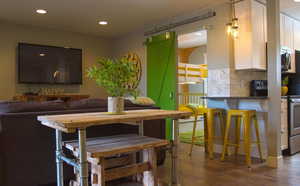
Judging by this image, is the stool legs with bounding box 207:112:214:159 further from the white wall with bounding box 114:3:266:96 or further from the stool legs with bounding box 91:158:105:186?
the stool legs with bounding box 91:158:105:186

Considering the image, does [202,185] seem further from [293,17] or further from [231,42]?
[293,17]

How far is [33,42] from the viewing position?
532 centimetres

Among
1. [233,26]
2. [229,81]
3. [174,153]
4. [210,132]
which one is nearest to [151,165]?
[174,153]

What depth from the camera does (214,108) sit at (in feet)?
12.8

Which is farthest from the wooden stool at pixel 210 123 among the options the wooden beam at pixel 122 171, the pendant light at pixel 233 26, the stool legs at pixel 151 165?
the wooden beam at pixel 122 171

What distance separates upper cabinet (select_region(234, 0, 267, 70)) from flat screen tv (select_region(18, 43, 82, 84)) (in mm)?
3713

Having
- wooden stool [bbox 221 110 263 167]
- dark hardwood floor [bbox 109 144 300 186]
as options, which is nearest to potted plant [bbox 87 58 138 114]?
dark hardwood floor [bbox 109 144 300 186]

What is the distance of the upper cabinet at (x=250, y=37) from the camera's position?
3.63m

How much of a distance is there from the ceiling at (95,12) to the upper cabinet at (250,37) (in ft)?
1.44

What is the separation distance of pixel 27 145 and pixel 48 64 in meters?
3.55

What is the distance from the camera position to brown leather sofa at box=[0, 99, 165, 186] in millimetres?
2170

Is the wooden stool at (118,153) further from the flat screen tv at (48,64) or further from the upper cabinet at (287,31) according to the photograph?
the flat screen tv at (48,64)

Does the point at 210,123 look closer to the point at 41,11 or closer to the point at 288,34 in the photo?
the point at 288,34

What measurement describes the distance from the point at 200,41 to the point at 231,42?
3586 mm
